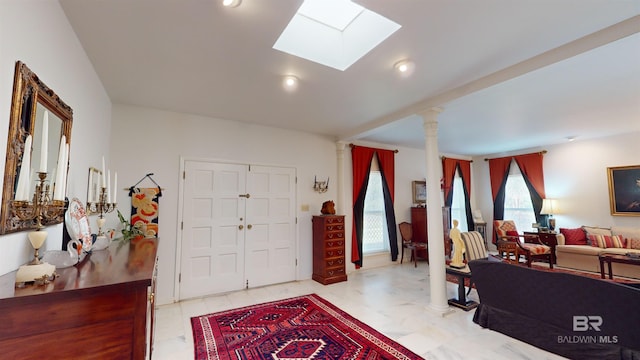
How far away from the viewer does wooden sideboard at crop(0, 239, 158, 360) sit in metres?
0.92

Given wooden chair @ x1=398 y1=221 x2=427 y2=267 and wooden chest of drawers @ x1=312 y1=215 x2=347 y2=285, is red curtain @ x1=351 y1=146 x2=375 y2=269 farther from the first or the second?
wooden chair @ x1=398 y1=221 x2=427 y2=267

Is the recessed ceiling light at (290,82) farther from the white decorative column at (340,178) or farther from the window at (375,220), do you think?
the window at (375,220)

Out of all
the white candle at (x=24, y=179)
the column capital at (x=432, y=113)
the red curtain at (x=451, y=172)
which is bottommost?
the white candle at (x=24, y=179)

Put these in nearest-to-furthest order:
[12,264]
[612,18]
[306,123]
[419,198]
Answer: [12,264]
[612,18]
[306,123]
[419,198]

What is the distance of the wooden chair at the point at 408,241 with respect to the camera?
5578 mm

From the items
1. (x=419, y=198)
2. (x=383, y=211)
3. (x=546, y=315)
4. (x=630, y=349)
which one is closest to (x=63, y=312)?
(x=546, y=315)

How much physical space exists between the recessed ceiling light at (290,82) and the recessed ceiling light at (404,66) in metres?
1.00

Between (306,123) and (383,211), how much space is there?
8.77ft

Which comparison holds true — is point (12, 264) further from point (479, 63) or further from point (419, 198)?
point (419, 198)

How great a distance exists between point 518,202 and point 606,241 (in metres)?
1.85

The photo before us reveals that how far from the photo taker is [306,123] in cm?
431

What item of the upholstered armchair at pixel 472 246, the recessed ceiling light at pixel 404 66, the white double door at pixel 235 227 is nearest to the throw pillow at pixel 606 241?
the upholstered armchair at pixel 472 246

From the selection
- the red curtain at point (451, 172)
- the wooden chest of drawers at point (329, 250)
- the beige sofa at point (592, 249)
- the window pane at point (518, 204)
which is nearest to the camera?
the wooden chest of drawers at point (329, 250)

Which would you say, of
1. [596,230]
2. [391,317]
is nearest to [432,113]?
[391,317]
